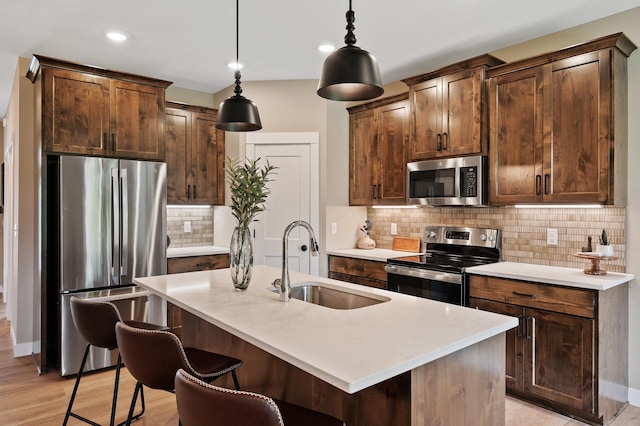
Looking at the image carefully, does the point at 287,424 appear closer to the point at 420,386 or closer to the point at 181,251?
the point at 420,386

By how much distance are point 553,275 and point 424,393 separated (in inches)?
75.9

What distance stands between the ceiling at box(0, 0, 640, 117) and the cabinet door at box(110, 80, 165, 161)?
331mm

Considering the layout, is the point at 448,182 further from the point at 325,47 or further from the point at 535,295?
the point at 325,47

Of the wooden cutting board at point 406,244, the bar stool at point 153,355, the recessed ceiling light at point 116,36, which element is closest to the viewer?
the bar stool at point 153,355

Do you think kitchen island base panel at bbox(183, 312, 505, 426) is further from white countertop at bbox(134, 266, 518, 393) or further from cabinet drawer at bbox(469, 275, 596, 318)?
cabinet drawer at bbox(469, 275, 596, 318)

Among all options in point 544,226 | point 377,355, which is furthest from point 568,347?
point 377,355

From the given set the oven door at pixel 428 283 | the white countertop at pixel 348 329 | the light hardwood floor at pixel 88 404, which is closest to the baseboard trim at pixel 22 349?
the light hardwood floor at pixel 88 404

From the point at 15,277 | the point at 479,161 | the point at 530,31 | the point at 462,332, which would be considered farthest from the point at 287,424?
the point at 15,277

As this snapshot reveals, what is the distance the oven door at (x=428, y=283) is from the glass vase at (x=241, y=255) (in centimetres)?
174

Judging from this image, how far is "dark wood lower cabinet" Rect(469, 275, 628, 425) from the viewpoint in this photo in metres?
2.61

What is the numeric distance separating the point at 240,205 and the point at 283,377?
0.88 metres

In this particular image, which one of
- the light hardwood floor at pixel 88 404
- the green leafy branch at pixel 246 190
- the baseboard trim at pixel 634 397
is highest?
the green leafy branch at pixel 246 190

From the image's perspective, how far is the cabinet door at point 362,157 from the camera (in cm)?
445

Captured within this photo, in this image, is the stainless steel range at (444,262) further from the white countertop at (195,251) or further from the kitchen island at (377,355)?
the white countertop at (195,251)
